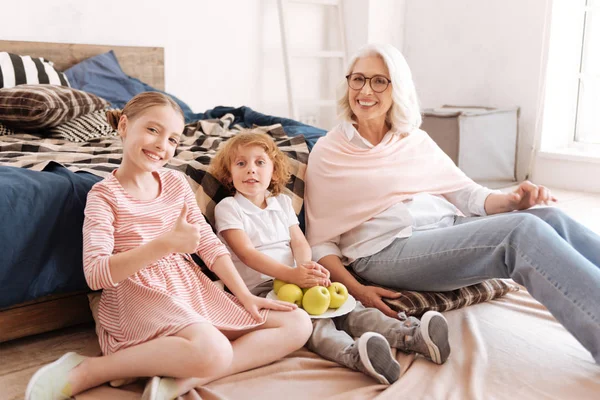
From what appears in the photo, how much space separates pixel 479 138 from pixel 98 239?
2.66 meters

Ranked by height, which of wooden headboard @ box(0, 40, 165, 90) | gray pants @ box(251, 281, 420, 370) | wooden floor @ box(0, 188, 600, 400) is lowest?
wooden floor @ box(0, 188, 600, 400)

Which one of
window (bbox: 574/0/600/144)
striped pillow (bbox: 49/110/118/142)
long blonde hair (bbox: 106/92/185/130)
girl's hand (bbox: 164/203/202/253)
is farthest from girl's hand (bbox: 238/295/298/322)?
window (bbox: 574/0/600/144)

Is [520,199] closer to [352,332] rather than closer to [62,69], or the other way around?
[352,332]

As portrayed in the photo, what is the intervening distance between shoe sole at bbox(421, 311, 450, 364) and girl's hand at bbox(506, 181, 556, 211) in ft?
1.50

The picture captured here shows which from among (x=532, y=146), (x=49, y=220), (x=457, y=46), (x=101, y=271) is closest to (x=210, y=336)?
(x=101, y=271)

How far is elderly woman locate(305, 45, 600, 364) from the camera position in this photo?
1.50 m

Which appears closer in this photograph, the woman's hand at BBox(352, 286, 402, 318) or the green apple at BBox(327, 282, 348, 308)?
the green apple at BBox(327, 282, 348, 308)

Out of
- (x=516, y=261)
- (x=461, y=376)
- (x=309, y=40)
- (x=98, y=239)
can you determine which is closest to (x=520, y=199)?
(x=516, y=261)

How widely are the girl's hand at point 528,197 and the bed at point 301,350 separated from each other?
11.6 inches

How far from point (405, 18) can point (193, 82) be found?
163 cm

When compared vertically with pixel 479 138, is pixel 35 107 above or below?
above

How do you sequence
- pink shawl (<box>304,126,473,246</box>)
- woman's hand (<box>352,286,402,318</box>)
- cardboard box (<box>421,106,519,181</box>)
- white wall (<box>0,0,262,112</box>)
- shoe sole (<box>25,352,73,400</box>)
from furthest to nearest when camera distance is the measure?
cardboard box (<box>421,106,519,181</box>)
white wall (<box>0,0,262,112</box>)
pink shawl (<box>304,126,473,246</box>)
woman's hand (<box>352,286,402,318</box>)
shoe sole (<box>25,352,73,400</box>)

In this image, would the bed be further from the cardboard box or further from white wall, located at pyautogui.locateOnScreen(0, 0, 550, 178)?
the cardboard box

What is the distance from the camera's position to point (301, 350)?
1.48 metres
